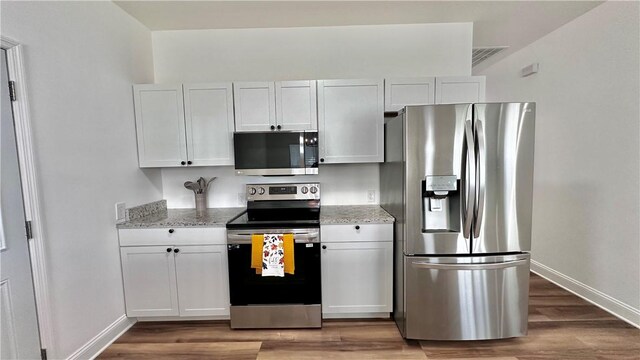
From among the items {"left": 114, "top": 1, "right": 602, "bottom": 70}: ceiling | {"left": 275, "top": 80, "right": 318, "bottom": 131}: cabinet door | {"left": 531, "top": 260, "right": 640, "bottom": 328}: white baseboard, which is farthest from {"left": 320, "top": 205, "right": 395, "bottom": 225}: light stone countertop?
{"left": 531, "top": 260, "right": 640, "bottom": 328}: white baseboard

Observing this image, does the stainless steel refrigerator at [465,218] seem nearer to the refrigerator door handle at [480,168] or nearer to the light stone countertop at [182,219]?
the refrigerator door handle at [480,168]

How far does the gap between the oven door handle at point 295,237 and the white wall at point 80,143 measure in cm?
98

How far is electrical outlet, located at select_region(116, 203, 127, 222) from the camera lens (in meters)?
2.20

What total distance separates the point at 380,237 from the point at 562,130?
2.36 m

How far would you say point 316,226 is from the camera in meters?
2.15

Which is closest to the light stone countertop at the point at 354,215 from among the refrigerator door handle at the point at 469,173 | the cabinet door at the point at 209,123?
the refrigerator door handle at the point at 469,173

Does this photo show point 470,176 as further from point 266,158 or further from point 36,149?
point 36,149

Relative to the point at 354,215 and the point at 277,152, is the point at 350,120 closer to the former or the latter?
the point at 277,152

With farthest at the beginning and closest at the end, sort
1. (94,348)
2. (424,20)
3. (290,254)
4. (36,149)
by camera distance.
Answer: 1. (424,20)
2. (290,254)
3. (94,348)
4. (36,149)

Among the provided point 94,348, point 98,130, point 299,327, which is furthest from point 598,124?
point 94,348

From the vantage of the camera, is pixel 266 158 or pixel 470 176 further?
pixel 266 158

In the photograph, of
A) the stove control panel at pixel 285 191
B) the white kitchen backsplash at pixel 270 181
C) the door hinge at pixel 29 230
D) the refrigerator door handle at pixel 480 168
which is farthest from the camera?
the white kitchen backsplash at pixel 270 181

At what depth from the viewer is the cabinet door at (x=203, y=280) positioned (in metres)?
2.22

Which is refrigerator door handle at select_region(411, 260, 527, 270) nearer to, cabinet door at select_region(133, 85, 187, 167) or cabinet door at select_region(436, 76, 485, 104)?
cabinet door at select_region(436, 76, 485, 104)
